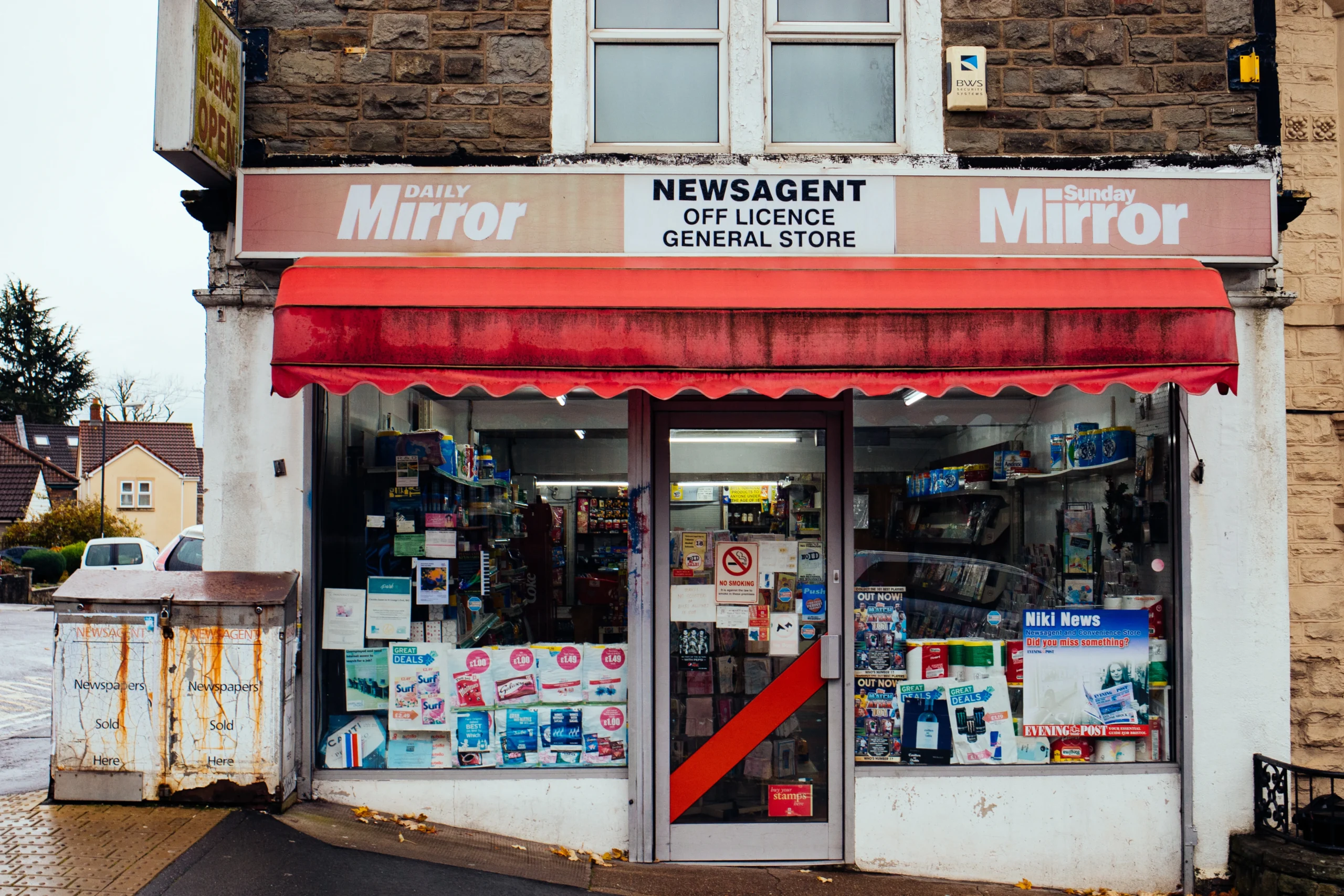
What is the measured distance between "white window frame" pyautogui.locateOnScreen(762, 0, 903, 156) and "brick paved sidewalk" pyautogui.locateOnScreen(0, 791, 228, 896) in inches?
180

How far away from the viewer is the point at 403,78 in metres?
5.45

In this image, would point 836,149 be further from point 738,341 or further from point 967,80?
point 738,341

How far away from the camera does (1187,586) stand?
5.33m

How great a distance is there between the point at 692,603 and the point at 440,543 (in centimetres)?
144

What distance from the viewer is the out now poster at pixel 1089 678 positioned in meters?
5.45

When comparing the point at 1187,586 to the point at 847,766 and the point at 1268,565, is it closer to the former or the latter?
the point at 1268,565

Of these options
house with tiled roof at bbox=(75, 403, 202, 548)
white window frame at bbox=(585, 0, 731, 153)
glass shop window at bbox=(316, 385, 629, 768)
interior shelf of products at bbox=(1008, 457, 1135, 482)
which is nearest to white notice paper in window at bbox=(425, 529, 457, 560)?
glass shop window at bbox=(316, 385, 629, 768)

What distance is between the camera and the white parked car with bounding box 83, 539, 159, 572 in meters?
20.4

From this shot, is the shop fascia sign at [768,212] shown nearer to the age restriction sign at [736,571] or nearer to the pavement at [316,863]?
the age restriction sign at [736,571]

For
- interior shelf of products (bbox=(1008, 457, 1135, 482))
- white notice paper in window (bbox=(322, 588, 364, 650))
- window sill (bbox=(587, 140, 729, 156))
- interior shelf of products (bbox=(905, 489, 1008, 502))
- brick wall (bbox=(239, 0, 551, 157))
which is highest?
brick wall (bbox=(239, 0, 551, 157))

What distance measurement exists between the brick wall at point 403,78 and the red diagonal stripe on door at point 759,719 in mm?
3168

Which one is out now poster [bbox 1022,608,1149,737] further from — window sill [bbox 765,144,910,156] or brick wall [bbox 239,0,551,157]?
brick wall [bbox 239,0,551,157]

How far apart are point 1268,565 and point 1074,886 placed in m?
1.98

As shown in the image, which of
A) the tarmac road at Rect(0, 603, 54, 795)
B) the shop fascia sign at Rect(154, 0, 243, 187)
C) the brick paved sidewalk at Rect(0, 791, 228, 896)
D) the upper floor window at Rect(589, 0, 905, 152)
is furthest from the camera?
the tarmac road at Rect(0, 603, 54, 795)
